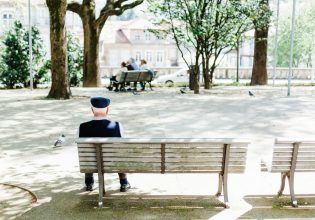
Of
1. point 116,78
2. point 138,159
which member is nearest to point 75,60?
point 116,78

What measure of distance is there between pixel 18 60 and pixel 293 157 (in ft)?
63.9

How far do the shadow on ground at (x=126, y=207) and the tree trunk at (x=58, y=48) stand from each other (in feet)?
33.0

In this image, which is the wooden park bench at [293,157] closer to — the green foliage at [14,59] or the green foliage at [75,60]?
the green foliage at [14,59]

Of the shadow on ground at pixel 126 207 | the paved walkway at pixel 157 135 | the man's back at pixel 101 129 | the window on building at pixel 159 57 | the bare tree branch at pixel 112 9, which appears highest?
the bare tree branch at pixel 112 9

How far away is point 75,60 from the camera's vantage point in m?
25.1

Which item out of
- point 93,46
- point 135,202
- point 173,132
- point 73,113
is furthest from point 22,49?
point 135,202

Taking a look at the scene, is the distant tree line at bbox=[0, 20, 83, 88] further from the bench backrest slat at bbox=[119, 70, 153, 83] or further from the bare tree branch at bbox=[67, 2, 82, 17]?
the bench backrest slat at bbox=[119, 70, 153, 83]

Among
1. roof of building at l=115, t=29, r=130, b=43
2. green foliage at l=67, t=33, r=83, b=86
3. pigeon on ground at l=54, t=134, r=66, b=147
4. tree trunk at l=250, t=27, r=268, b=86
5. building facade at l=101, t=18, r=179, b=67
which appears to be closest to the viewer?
pigeon on ground at l=54, t=134, r=66, b=147

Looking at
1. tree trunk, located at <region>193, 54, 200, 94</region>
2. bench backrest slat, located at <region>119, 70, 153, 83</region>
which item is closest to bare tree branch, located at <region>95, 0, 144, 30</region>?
bench backrest slat, located at <region>119, 70, 153, 83</region>

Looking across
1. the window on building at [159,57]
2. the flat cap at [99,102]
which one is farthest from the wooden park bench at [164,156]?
the window on building at [159,57]

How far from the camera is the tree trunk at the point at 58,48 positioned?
49.9 feet

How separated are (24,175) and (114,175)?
1.27 meters

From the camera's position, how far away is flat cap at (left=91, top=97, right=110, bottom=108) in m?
5.72

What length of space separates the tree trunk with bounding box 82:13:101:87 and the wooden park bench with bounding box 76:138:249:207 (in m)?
17.6
